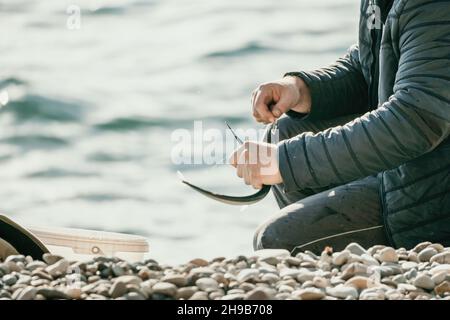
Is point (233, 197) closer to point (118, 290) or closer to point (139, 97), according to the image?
point (118, 290)

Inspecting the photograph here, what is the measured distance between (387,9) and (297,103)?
564 millimetres

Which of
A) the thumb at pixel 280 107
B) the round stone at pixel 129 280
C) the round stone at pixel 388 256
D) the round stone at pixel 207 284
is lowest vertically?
the round stone at pixel 207 284

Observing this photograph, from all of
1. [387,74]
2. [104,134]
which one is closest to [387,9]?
[387,74]

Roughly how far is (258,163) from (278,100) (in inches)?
23.6

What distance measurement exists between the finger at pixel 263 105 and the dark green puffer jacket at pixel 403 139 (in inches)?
18.1

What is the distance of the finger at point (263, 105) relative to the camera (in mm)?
5055

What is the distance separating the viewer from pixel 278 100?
5102 millimetres

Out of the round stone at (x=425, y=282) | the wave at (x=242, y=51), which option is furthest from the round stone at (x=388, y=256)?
the wave at (x=242, y=51)

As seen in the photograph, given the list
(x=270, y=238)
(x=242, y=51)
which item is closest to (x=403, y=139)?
(x=270, y=238)

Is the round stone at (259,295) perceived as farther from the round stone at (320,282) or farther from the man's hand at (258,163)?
the man's hand at (258,163)

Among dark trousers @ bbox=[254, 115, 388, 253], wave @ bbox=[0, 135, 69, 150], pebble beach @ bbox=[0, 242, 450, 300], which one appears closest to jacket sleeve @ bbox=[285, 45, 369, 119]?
dark trousers @ bbox=[254, 115, 388, 253]

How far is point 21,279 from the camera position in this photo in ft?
13.0

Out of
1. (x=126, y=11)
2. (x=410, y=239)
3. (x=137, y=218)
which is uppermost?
(x=126, y=11)
